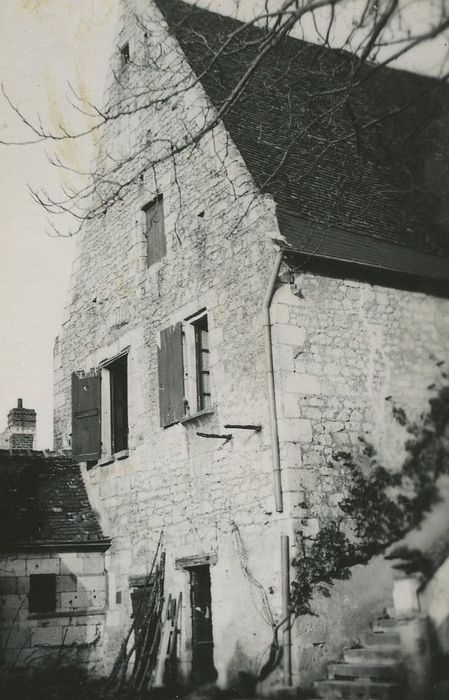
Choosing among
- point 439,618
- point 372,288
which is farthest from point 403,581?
point 372,288

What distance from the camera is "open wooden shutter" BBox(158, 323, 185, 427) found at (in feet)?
31.8

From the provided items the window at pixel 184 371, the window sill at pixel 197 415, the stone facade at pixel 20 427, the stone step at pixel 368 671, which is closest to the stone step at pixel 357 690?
the stone step at pixel 368 671

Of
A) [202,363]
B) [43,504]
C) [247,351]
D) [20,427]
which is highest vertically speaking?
[20,427]

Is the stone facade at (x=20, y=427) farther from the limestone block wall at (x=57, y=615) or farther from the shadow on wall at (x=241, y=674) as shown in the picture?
the shadow on wall at (x=241, y=674)

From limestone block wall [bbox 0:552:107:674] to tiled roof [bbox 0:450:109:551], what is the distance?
28 cm

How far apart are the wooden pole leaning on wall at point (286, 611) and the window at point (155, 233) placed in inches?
206

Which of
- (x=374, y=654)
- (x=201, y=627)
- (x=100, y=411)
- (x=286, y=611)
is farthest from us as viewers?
(x=100, y=411)

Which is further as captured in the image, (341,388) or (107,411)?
(107,411)

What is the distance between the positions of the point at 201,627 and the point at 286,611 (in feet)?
7.03

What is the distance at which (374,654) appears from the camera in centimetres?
704

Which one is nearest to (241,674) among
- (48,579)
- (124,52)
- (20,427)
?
(48,579)

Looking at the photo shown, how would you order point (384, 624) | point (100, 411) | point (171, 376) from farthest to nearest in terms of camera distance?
point (100, 411)
point (171, 376)
point (384, 624)

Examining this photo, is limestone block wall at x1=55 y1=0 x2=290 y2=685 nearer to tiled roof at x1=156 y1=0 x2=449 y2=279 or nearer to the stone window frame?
the stone window frame

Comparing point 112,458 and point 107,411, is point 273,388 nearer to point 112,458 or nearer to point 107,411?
point 112,458
